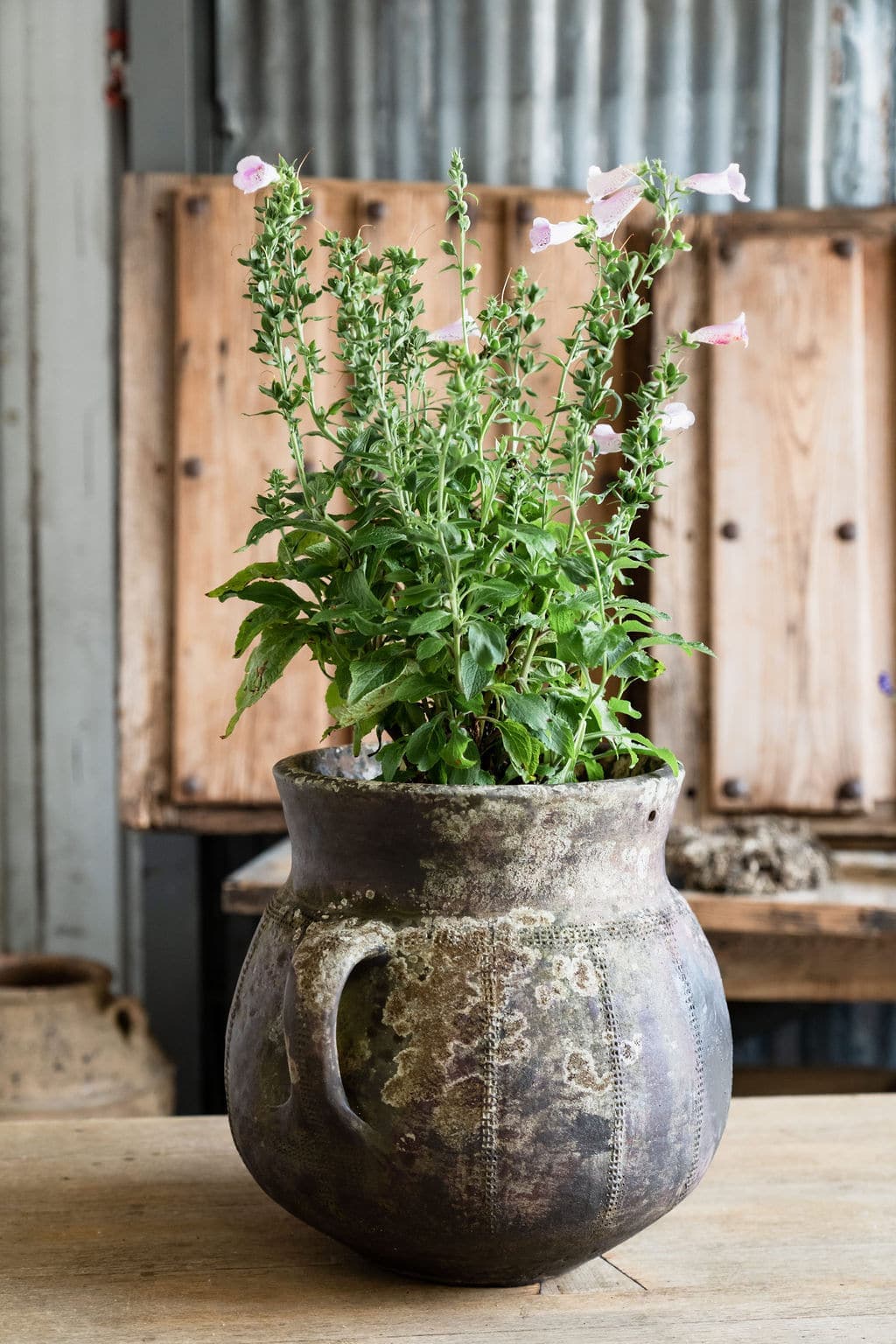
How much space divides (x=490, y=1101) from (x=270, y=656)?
0.29 meters

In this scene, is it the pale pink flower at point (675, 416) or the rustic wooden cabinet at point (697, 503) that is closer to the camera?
the pale pink flower at point (675, 416)

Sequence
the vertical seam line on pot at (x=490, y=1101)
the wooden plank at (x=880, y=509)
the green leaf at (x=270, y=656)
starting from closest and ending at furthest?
the vertical seam line on pot at (x=490, y=1101) → the green leaf at (x=270, y=656) → the wooden plank at (x=880, y=509)

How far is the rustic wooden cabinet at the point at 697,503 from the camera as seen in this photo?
238cm

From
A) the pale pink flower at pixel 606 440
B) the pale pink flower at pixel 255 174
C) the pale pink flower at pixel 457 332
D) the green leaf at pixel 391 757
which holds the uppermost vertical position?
the pale pink flower at pixel 255 174

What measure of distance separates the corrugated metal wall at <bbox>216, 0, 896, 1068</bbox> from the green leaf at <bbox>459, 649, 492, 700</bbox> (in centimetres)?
219

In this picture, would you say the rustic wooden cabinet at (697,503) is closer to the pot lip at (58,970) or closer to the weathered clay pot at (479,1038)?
the pot lip at (58,970)

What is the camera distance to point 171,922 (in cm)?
266

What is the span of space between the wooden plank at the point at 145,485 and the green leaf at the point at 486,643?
1793 millimetres

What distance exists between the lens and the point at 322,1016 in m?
0.67

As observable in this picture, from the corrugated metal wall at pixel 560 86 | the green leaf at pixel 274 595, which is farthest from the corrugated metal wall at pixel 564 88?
the green leaf at pixel 274 595

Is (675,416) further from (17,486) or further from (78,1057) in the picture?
(17,486)

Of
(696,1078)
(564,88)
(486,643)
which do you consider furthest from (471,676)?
(564,88)

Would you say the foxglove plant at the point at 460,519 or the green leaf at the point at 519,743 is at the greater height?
the foxglove plant at the point at 460,519

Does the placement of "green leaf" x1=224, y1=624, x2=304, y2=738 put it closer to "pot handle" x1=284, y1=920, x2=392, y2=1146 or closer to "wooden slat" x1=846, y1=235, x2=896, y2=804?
"pot handle" x1=284, y1=920, x2=392, y2=1146
